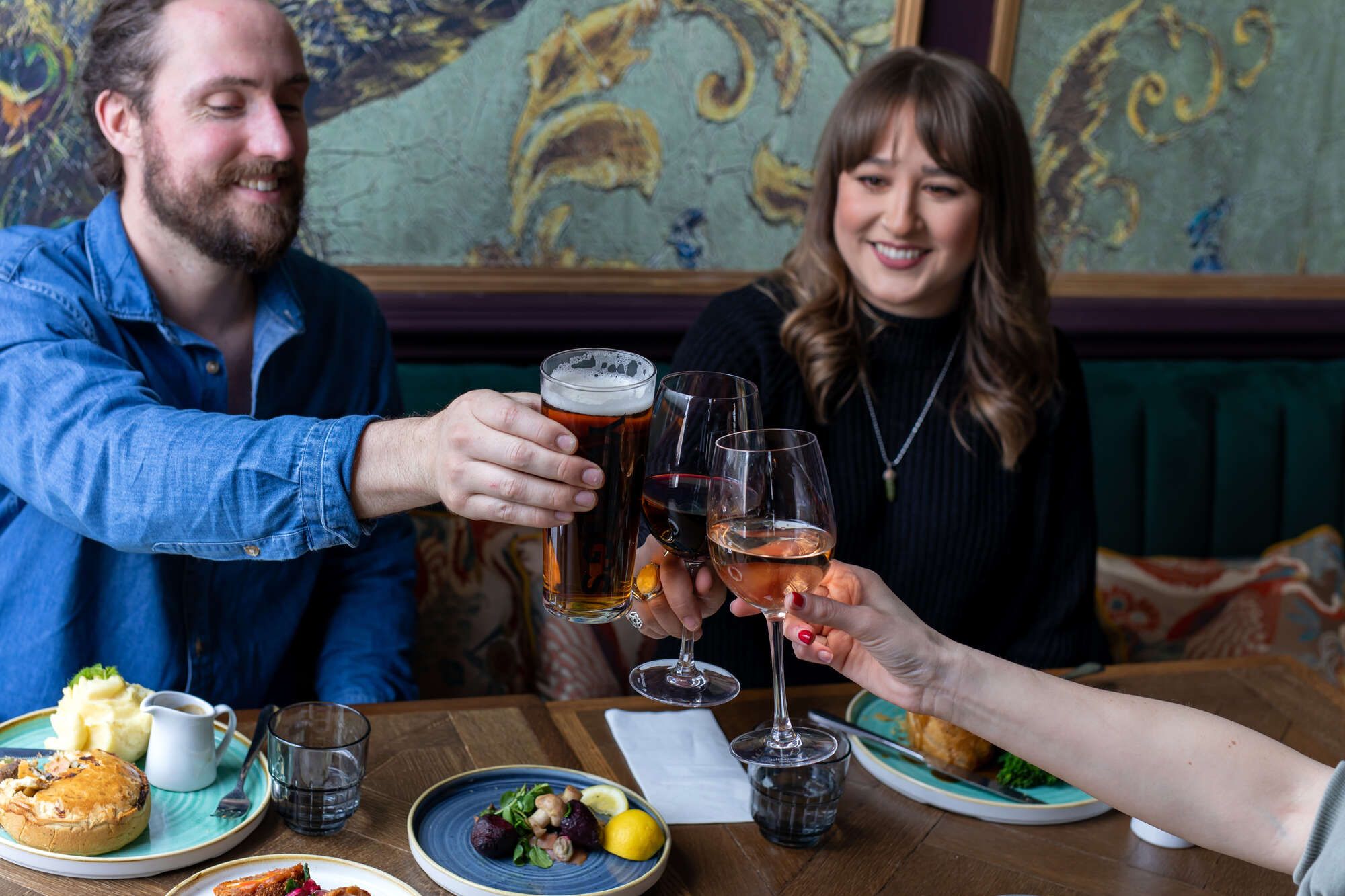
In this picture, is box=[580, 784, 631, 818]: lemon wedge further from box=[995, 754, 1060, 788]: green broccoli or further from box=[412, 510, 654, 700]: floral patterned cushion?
box=[412, 510, 654, 700]: floral patterned cushion

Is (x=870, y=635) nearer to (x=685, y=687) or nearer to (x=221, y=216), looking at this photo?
(x=685, y=687)

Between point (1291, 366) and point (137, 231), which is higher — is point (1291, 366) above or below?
below

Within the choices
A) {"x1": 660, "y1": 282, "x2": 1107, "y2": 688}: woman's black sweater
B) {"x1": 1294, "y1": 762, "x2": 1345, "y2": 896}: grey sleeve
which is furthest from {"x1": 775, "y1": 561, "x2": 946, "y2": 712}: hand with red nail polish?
{"x1": 660, "y1": 282, "x2": 1107, "y2": 688}: woman's black sweater

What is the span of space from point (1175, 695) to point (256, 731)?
1359mm

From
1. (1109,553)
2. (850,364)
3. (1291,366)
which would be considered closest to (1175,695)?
(850,364)

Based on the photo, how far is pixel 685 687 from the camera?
1.38 m

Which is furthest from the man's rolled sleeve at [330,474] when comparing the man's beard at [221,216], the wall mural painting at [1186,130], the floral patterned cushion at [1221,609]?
the wall mural painting at [1186,130]

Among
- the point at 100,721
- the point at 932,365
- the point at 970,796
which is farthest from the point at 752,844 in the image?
the point at 932,365

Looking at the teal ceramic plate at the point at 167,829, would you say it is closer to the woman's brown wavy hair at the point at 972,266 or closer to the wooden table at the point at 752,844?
the wooden table at the point at 752,844

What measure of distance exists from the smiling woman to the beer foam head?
114cm

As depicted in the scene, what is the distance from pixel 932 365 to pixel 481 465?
1.38 m

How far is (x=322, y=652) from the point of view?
2.15 meters

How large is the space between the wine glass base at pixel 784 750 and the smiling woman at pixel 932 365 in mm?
931

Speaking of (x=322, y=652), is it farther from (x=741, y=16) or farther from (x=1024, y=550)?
(x=741, y=16)
